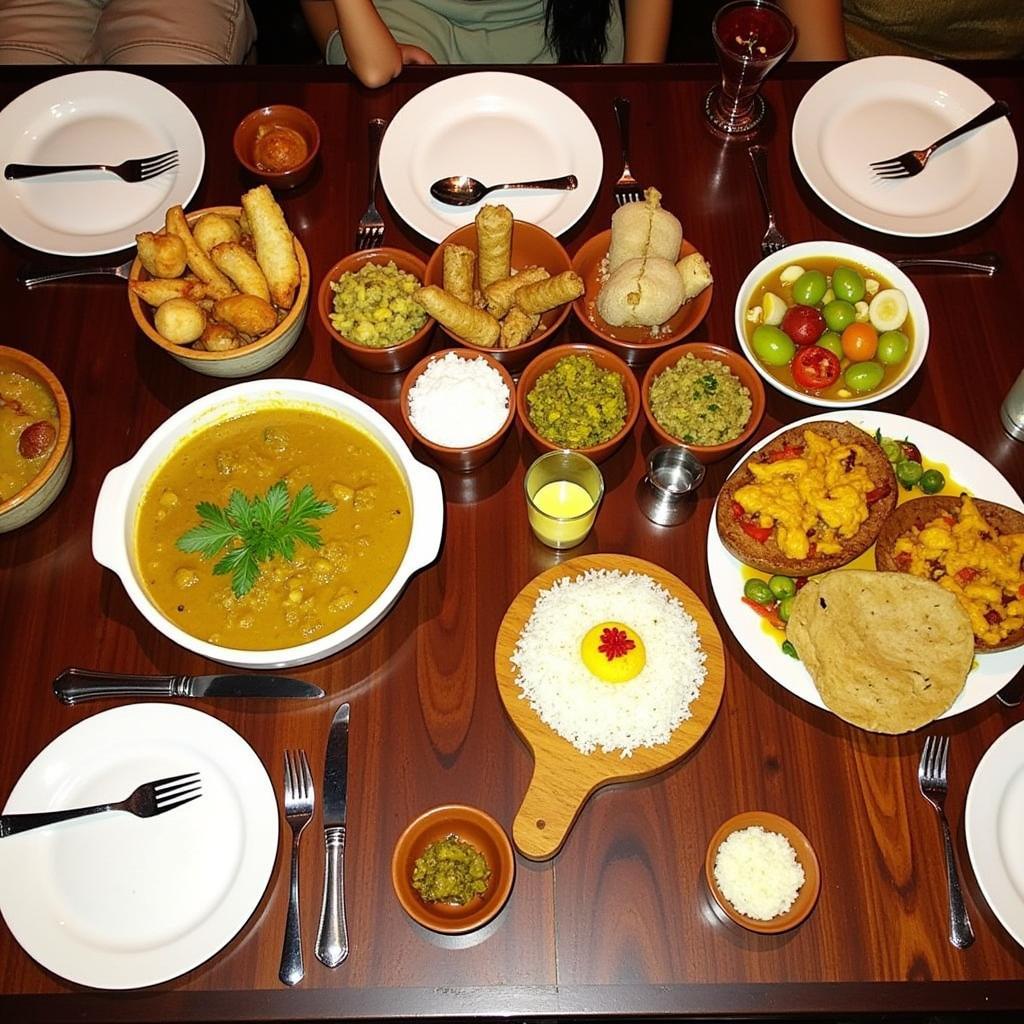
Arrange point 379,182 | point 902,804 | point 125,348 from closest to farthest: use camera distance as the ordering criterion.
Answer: point 902,804 → point 125,348 → point 379,182

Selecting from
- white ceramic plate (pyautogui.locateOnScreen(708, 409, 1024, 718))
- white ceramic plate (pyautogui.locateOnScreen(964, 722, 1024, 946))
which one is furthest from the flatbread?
white ceramic plate (pyautogui.locateOnScreen(964, 722, 1024, 946))

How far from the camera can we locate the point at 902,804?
87.0 inches

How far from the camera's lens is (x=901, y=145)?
10.0 feet

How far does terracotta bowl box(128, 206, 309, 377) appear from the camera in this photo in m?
2.50

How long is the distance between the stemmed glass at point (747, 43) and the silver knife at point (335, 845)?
7.76 ft

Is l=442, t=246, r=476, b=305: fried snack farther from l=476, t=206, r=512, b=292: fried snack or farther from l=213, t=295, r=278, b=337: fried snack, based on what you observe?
l=213, t=295, r=278, b=337: fried snack

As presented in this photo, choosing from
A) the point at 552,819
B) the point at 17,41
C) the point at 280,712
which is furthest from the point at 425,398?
the point at 17,41

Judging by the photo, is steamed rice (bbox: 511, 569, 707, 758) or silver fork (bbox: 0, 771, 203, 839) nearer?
silver fork (bbox: 0, 771, 203, 839)

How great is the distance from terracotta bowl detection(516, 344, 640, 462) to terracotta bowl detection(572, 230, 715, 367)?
0.39 ft

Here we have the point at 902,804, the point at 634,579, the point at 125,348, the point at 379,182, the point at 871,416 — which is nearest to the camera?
the point at 902,804

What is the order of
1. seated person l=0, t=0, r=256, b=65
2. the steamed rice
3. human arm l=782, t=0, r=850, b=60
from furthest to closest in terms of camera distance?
seated person l=0, t=0, r=256, b=65
human arm l=782, t=0, r=850, b=60
the steamed rice

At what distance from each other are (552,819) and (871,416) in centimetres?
147

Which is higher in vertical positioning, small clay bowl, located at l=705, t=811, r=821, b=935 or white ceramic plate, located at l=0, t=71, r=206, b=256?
white ceramic plate, located at l=0, t=71, r=206, b=256

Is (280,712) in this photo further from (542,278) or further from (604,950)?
(542,278)
